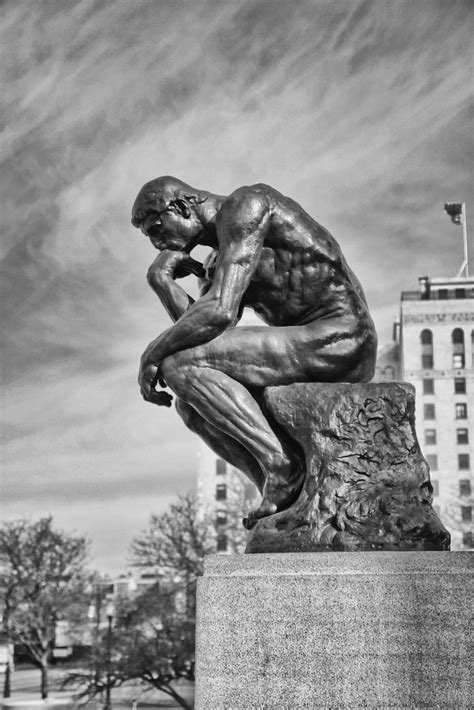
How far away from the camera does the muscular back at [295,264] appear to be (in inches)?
220

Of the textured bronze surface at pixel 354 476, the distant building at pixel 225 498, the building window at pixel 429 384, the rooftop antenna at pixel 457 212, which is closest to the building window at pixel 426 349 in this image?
the building window at pixel 429 384

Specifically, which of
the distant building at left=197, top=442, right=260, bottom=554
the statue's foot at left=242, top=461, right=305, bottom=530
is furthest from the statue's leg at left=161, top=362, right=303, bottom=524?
the distant building at left=197, top=442, right=260, bottom=554

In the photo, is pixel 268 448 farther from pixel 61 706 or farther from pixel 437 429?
pixel 437 429

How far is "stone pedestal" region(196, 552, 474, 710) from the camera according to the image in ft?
14.1

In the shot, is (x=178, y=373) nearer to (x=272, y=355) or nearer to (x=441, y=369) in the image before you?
(x=272, y=355)

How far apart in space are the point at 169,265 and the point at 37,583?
43310 mm

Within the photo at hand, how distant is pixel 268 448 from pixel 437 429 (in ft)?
294

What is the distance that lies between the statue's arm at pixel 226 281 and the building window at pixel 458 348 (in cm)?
9164

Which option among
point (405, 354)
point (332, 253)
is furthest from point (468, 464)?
point (332, 253)

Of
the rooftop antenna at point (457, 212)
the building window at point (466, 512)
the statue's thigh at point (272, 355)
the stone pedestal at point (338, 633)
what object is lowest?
the stone pedestal at point (338, 633)

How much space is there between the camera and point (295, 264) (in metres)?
5.66

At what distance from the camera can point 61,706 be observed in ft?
98.0

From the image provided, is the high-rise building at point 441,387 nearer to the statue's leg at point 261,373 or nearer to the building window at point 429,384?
the building window at point 429,384

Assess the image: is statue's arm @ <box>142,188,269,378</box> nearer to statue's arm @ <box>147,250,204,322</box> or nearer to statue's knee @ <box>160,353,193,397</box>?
statue's knee @ <box>160,353,193,397</box>
